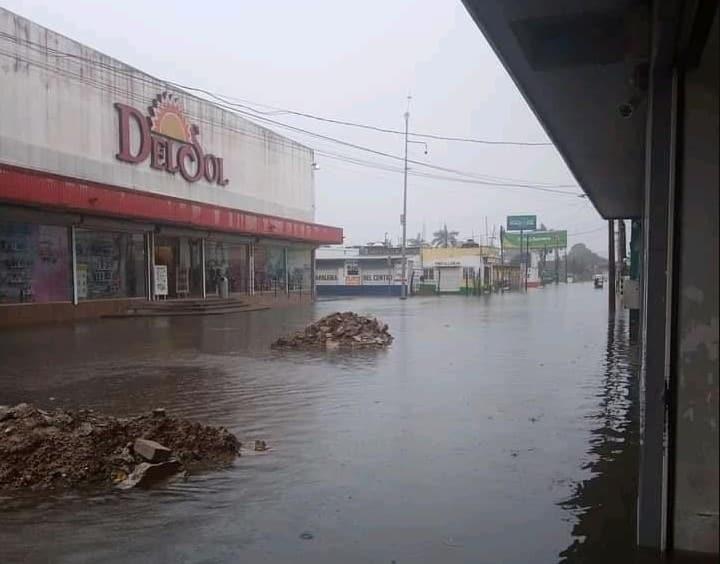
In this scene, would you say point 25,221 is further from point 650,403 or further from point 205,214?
point 650,403

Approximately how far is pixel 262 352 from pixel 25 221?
12233mm

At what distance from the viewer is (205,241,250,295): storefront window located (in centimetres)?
3178

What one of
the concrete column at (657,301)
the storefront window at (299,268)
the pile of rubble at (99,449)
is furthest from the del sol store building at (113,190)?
the concrete column at (657,301)

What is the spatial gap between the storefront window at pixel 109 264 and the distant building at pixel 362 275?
29.2 meters

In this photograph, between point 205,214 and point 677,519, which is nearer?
point 677,519

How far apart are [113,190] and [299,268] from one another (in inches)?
703

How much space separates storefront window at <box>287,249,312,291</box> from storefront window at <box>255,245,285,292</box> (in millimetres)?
1020

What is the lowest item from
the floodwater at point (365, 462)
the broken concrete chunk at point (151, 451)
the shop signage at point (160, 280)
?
the floodwater at point (365, 462)

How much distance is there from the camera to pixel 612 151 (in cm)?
856

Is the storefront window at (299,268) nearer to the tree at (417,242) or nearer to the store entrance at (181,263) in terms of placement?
the store entrance at (181,263)

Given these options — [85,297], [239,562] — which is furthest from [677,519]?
[85,297]

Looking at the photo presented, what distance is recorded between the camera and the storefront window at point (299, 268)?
39594 mm

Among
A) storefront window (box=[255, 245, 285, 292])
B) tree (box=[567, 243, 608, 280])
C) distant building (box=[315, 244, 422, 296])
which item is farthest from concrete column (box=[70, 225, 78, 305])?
tree (box=[567, 243, 608, 280])

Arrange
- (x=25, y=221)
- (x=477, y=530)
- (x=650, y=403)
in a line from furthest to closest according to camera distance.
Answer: (x=25, y=221) → (x=477, y=530) → (x=650, y=403)
